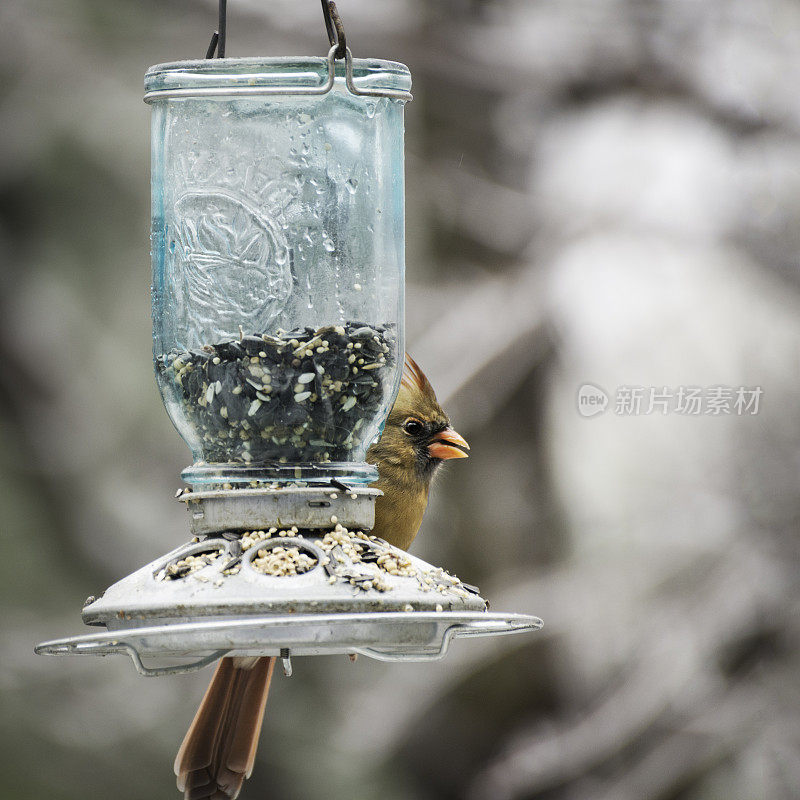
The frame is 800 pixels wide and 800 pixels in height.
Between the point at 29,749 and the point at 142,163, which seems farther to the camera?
the point at 142,163

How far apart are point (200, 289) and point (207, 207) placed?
0.17 meters

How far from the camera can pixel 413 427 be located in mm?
4230

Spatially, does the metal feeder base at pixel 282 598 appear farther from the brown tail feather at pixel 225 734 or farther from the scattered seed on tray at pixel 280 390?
the brown tail feather at pixel 225 734

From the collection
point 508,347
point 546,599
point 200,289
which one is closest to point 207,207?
point 200,289

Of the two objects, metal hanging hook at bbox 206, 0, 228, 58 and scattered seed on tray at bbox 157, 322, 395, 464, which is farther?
scattered seed on tray at bbox 157, 322, 395, 464

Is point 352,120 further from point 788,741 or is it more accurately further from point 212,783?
point 788,741

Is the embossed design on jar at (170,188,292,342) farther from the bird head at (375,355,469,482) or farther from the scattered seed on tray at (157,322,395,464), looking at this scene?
the bird head at (375,355,469,482)

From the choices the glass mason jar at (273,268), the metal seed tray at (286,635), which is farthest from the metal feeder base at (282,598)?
the glass mason jar at (273,268)

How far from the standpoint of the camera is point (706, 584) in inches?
256

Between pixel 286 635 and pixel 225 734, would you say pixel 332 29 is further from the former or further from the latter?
pixel 225 734

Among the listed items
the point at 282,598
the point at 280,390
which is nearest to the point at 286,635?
the point at 282,598

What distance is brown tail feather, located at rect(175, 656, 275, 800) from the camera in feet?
11.2

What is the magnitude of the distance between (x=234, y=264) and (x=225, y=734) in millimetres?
1365

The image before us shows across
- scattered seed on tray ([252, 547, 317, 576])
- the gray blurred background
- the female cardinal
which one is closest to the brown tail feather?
the female cardinal
